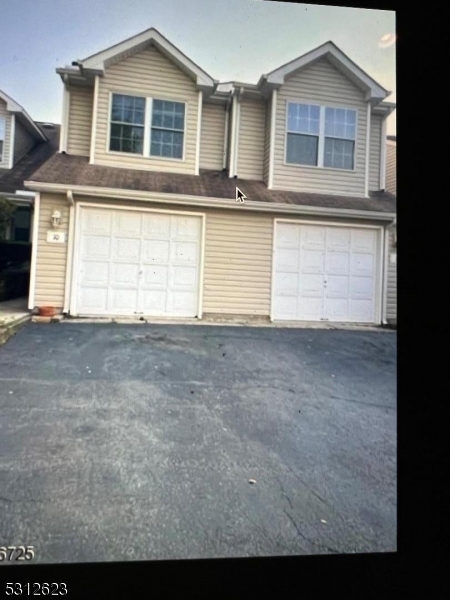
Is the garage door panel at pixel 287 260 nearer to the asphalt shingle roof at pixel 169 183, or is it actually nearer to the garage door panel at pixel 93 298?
the asphalt shingle roof at pixel 169 183

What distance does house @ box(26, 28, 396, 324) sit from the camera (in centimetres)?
468

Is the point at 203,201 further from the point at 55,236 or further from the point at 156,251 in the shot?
the point at 55,236

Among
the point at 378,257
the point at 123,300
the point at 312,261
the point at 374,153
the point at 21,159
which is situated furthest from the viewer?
the point at 21,159

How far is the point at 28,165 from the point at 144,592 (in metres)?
6.35

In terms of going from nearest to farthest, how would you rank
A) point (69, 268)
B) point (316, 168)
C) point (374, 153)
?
1. point (374, 153)
2. point (69, 268)
3. point (316, 168)

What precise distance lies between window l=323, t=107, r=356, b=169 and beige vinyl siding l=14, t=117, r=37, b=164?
474 cm

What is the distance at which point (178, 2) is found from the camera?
1.63m

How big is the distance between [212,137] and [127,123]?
1370 mm

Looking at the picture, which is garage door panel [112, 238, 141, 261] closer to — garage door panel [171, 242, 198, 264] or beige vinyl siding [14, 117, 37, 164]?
garage door panel [171, 242, 198, 264]

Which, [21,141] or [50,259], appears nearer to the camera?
[50,259]

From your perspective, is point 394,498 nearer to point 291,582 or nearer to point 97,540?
point 291,582

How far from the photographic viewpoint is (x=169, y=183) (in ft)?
16.6

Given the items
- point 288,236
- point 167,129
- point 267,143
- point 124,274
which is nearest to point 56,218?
point 124,274
